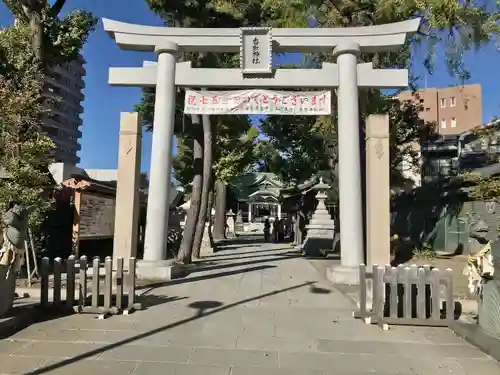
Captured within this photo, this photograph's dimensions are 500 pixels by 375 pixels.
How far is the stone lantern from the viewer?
1838 centimetres

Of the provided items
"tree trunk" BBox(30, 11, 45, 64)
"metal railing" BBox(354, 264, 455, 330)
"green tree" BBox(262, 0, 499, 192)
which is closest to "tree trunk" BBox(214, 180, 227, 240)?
"green tree" BBox(262, 0, 499, 192)

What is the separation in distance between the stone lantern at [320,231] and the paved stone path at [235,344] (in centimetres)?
1006

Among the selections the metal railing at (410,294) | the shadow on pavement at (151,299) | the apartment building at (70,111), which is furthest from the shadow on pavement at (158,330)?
the apartment building at (70,111)

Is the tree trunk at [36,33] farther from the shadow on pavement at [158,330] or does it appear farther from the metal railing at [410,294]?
the metal railing at [410,294]

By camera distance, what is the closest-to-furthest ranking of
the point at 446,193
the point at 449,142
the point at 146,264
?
the point at 146,264 → the point at 446,193 → the point at 449,142

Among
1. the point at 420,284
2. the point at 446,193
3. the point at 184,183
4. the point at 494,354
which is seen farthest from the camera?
the point at 184,183

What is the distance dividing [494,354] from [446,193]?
15932mm

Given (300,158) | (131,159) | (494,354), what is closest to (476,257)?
(494,354)

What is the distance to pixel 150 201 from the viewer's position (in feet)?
35.6

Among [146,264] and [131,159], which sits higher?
[131,159]

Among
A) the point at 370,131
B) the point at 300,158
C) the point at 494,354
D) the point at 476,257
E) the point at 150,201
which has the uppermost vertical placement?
the point at 300,158

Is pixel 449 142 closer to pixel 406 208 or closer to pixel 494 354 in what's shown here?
pixel 406 208

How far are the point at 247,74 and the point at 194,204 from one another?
5607mm

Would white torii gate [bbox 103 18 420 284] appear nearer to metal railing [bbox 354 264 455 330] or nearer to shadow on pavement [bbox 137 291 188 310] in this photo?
shadow on pavement [bbox 137 291 188 310]
